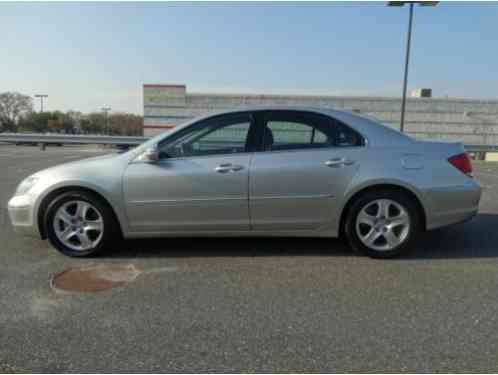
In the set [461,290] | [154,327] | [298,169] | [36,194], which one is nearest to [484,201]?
[461,290]

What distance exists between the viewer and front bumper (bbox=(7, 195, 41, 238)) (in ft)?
11.8

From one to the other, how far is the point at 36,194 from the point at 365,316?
3374 millimetres

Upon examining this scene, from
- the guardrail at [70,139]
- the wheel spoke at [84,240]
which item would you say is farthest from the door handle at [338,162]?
the guardrail at [70,139]

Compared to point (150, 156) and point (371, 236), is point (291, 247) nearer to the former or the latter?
point (371, 236)

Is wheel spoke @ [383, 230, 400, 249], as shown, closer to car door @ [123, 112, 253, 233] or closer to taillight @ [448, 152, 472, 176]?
taillight @ [448, 152, 472, 176]

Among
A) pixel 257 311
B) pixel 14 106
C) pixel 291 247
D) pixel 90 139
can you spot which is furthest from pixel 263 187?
pixel 14 106

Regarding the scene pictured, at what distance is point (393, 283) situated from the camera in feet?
9.86

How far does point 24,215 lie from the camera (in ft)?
11.8

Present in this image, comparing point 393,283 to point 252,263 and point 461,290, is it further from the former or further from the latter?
point 252,263

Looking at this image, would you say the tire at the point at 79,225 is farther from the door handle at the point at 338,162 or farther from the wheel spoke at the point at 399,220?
the wheel spoke at the point at 399,220

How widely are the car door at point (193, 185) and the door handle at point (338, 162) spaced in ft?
2.67

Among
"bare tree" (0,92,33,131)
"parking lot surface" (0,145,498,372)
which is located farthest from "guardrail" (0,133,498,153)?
"bare tree" (0,92,33,131)

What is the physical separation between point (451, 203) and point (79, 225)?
3903 millimetres

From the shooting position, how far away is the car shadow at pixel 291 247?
12.1ft
